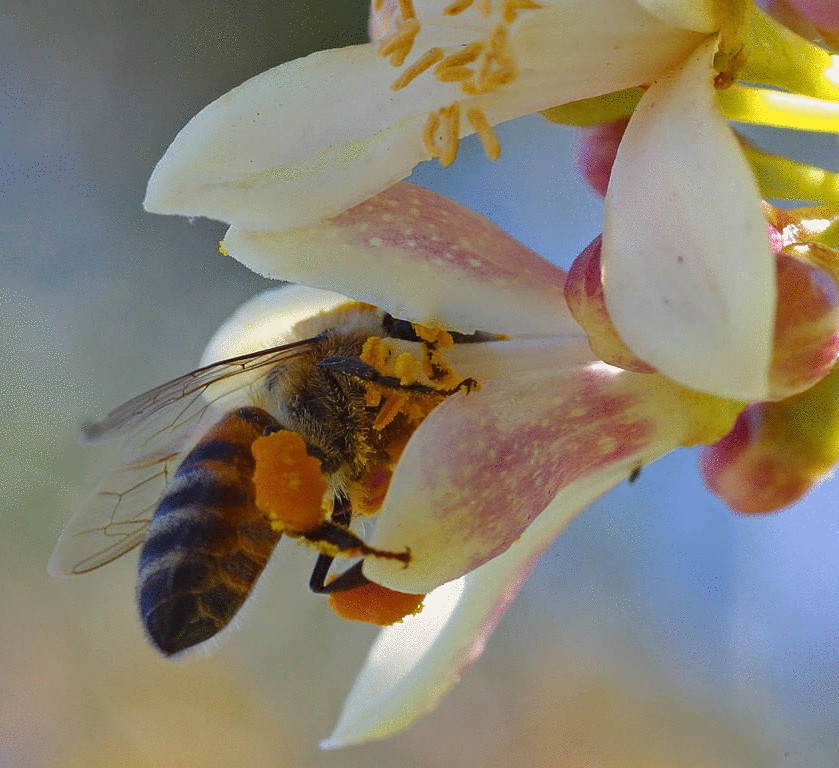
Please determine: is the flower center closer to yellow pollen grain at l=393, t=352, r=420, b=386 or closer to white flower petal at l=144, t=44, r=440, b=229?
white flower petal at l=144, t=44, r=440, b=229

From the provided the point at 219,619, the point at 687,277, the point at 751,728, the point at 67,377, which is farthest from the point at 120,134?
the point at 687,277

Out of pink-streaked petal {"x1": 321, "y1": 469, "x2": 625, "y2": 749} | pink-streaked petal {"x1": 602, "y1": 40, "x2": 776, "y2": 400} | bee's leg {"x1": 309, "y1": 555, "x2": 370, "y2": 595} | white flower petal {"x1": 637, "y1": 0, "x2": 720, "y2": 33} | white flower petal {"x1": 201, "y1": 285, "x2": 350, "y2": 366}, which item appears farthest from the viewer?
white flower petal {"x1": 201, "y1": 285, "x2": 350, "y2": 366}

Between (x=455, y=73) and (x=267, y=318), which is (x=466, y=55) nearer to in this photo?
(x=455, y=73)

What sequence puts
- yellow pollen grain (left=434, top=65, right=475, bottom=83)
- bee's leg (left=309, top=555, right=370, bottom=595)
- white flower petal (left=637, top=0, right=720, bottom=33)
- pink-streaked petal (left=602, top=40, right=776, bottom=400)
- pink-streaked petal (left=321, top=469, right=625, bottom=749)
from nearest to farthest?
pink-streaked petal (left=602, top=40, right=776, bottom=400)
white flower petal (left=637, top=0, right=720, bottom=33)
yellow pollen grain (left=434, top=65, right=475, bottom=83)
bee's leg (left=309, top=555, right=370, bottom=595)
pink-streaked petal (left=321, top=469, right=625, bottom=749)

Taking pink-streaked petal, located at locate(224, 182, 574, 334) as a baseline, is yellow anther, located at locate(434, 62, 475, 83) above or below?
above

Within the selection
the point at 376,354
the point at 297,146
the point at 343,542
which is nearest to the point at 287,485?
the point at 343,542

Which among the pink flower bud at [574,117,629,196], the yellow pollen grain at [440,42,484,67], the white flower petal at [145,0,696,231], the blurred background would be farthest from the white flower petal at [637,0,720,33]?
the blurred background
